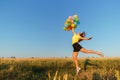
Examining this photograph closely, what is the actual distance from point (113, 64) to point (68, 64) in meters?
3.00

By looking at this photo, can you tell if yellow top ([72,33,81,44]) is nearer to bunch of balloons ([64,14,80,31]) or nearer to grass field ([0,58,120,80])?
bunch of balloons ([64,14,80,31])

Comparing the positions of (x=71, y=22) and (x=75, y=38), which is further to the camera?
(x=71, y=22)

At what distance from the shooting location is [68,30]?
12547 millimetres

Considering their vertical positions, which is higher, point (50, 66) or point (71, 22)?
point (71, 22)

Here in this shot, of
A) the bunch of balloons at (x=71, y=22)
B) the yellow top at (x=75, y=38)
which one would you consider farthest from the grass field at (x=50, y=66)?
the bunch of balloons at (x=71, y=22)

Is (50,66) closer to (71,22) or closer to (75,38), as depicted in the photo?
(71,22)

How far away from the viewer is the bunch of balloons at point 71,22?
40.6 ft

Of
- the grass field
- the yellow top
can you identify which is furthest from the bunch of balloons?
the grass field

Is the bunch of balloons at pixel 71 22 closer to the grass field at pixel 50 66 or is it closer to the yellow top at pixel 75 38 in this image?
the yellow top at pixel 75 38

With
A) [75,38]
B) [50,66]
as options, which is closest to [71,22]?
[75,38]

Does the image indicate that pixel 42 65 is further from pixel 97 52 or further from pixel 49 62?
pixel 97 52

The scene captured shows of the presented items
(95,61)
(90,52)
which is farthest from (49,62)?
(90,52)

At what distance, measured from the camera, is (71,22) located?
1250cm

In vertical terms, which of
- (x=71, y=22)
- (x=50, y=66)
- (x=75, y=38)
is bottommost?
(x=50, y=66)
